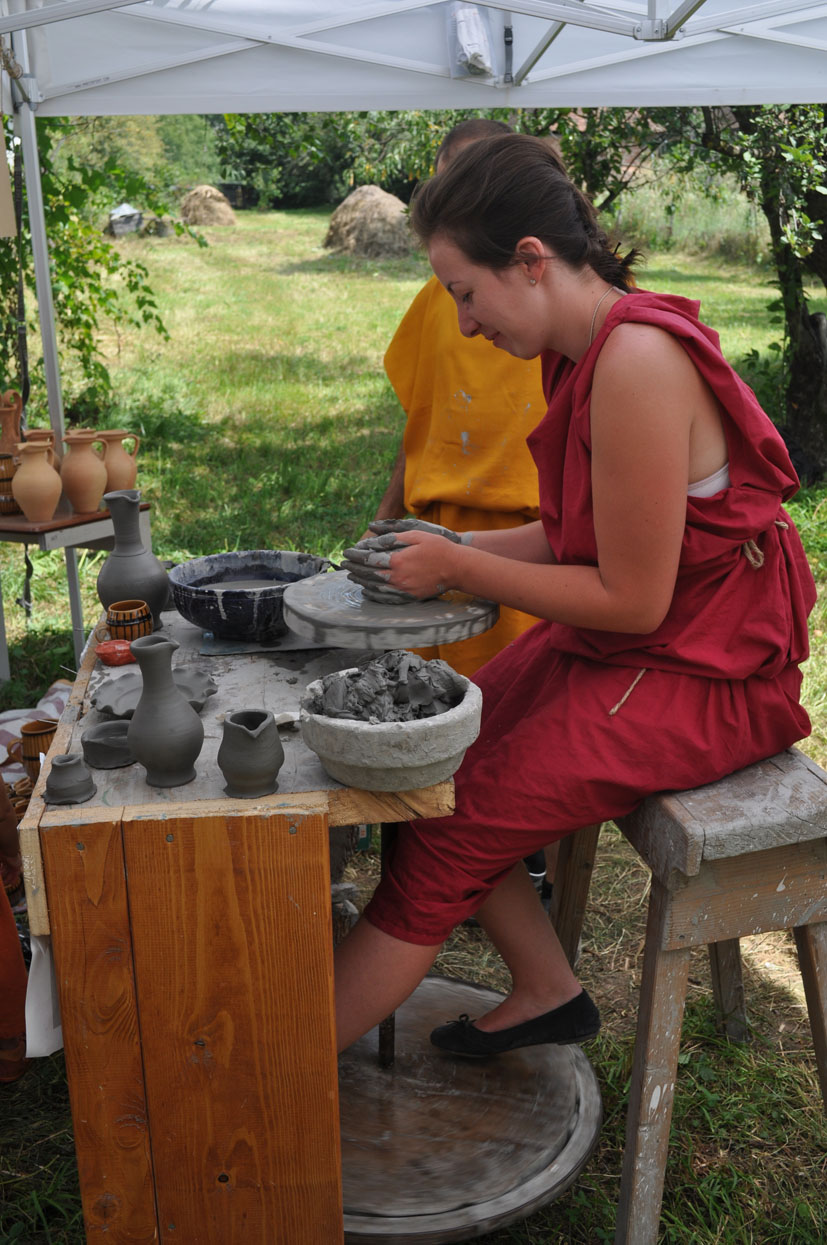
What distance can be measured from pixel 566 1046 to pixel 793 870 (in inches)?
32.4

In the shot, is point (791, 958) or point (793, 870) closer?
point (793, 870)

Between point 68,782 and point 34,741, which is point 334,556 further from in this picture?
point 68,782

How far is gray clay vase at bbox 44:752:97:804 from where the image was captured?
1.64m

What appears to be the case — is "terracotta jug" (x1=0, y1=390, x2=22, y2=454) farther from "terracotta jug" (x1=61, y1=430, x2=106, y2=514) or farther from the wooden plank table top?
the wooden plank table top

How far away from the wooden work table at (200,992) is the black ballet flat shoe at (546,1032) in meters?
0.54

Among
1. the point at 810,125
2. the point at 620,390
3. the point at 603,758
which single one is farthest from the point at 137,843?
the point at 810,125

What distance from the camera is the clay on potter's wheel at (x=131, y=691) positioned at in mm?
1919

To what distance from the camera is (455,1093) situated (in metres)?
2.27

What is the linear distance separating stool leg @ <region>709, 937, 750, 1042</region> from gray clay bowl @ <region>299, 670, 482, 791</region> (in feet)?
4.29

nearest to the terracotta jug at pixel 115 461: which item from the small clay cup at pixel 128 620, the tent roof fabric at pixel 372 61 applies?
the tent roof fabric at pixel 372 61

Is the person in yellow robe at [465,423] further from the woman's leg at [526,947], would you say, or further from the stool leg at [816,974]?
the stool leg at [816,974]

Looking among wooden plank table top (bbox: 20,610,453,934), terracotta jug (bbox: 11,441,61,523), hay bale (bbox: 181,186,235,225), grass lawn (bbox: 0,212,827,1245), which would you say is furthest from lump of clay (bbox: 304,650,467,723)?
hay bale (bbox: 181,186,235,225)

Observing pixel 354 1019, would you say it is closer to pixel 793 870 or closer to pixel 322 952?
pixel 322 952

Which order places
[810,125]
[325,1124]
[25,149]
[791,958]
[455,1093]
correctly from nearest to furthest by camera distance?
[325,1124], [455,1093], [791,958], [25,149], [810,125]
